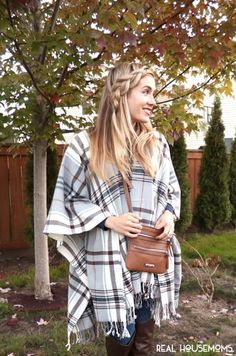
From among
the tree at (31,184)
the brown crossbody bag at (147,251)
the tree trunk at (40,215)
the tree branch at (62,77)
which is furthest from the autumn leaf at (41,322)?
the tree at (31,184)

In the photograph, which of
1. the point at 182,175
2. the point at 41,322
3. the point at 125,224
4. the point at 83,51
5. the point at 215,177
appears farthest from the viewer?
the point at 215,177

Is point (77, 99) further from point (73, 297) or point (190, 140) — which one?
point (190, 140)

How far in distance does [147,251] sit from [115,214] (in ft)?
0.68

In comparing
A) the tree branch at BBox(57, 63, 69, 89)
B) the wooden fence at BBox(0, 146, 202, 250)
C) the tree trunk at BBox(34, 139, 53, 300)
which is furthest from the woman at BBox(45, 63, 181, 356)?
the wooden fence at BBox(0, 146, 202, 250)

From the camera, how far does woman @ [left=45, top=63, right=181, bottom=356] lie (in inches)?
66.4

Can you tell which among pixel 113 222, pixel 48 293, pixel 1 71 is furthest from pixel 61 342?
pixel 1 71

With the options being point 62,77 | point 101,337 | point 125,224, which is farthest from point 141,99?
point 101,337

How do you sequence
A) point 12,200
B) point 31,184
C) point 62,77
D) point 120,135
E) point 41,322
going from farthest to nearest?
point 12,200, point 31,184, point 41,322, point 62,77, point 120,135

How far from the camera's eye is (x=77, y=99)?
10.3 ft

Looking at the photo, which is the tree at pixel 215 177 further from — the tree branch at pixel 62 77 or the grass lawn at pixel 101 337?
the tree branch at pixel 62 77

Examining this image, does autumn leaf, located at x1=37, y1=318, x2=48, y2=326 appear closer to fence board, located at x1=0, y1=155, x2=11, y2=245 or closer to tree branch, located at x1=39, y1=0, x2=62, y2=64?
tree branch, located at x1=39, y1=0, x2=62, y2=64

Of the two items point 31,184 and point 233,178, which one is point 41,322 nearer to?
point 31,184

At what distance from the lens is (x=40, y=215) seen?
3480 millimetres

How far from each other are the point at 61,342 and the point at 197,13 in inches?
102
